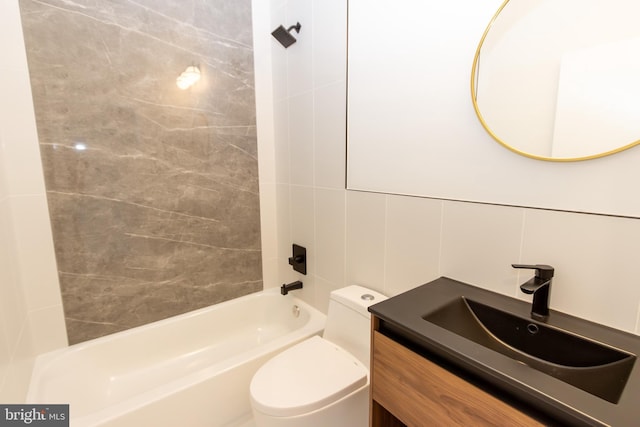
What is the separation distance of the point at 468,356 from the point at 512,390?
95 millimetres

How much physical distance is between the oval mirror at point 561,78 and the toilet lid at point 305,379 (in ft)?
3.44

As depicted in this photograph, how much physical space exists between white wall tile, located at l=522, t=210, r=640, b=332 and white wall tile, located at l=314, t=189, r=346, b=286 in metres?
0.88

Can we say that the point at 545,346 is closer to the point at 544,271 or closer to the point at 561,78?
the point at 544,271

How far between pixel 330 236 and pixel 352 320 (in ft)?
1.66

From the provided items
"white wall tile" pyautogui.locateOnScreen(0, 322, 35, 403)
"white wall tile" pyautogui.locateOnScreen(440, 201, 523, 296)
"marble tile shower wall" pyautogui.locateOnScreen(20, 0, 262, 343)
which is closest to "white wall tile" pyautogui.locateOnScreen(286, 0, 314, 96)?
"marble tile shower wall" pyautogui.locateOnScreen(20, 0, 262, 343)

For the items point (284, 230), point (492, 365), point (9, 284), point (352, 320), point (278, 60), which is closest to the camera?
point (492, 365)

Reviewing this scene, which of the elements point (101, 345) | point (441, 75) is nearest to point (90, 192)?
point (101, 345)

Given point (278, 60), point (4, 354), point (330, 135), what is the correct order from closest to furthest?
point (4, 354) → point (330, 135) → point (278, 60)

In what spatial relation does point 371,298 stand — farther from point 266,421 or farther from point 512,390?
point 512,390

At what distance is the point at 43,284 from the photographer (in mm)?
1475

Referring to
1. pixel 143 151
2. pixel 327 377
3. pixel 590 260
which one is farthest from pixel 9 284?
pixel 590 260

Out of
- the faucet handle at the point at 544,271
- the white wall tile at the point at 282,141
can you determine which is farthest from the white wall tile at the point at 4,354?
the faucet handle at the point at 544,271

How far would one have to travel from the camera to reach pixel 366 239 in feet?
4.82

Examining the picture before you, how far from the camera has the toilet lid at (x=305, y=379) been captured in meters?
1.07
